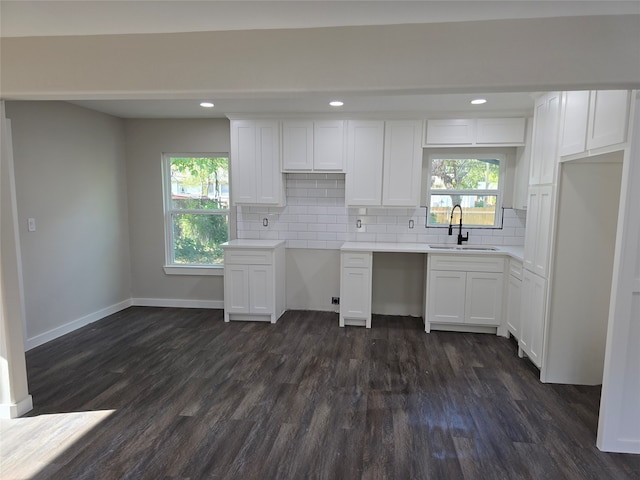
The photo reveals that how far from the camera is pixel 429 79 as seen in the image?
198 cm

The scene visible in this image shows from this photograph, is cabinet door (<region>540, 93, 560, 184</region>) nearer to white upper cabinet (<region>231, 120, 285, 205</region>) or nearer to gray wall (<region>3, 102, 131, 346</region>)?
white upper cabinet (<region>231, 120, 285, 205</region>)

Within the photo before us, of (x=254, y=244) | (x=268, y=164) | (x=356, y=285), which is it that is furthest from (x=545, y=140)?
(x=254, y=244)

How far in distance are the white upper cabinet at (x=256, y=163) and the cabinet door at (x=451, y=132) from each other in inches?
68.3

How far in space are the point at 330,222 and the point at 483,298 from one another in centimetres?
196

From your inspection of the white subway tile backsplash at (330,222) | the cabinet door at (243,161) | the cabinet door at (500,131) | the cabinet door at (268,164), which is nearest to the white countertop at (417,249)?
the white subway tile backsplash at (330,222)

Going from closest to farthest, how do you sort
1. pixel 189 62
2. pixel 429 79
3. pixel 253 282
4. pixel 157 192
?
pixel 429 79, pixel 189 62, pixel 253 282, pixel 157 192

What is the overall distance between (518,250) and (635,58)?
2376 millimetres

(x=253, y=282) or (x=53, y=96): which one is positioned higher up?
(x=53, y=96)

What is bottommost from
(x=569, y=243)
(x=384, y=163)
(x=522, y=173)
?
(x=569, y=243)

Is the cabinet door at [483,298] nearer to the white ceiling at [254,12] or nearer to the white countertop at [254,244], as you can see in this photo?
the white countertop at [254,244]

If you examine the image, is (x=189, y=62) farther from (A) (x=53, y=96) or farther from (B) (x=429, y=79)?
(B) (x=429, y=79)

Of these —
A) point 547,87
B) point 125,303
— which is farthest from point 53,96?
point 125,303

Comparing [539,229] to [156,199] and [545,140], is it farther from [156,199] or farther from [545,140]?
[156,199]

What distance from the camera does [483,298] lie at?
3.87 meters
